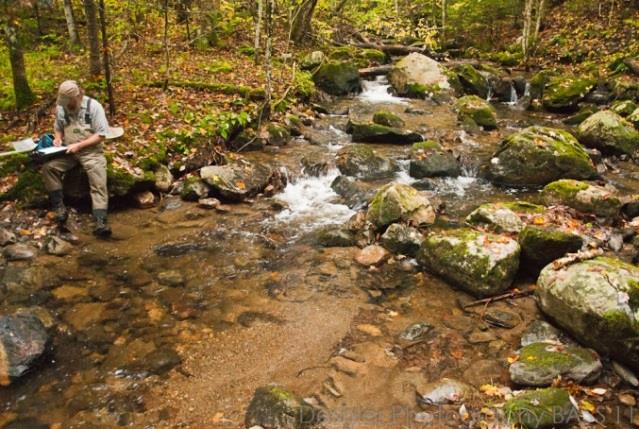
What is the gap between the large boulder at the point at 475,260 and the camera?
223 inches

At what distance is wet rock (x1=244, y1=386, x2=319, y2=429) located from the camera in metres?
3.76

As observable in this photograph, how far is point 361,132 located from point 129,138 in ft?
18.6

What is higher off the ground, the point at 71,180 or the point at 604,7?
the point at 604,7

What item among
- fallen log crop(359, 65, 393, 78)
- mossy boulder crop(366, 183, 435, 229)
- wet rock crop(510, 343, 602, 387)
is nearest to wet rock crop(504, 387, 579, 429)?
wet rock crop(510, 343, 602, 387)

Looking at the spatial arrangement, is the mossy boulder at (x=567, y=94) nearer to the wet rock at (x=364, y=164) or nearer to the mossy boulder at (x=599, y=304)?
the wet rock at (x=364, y=164)

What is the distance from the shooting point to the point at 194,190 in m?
8.15

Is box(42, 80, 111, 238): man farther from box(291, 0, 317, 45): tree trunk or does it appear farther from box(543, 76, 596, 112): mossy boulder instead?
box(291, 0, 317, 45): tree trunk

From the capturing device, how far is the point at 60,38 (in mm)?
14438

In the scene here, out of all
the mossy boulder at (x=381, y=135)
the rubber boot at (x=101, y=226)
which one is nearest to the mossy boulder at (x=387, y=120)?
the mossy boulder at (x=381, y=135)

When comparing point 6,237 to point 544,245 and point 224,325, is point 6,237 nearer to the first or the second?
point 224,325

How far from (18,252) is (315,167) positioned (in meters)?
5.57

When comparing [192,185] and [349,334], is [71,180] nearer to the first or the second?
[192,185]

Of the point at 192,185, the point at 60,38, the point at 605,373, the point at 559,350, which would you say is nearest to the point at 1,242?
the point at 192,185

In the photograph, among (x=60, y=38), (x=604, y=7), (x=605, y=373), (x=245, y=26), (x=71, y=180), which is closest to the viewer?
(x=605, y=373)
